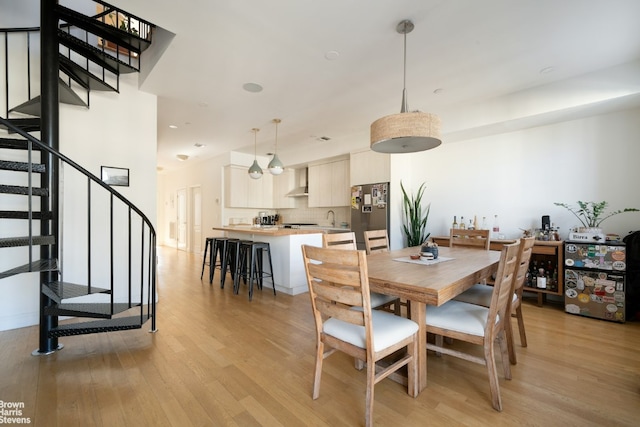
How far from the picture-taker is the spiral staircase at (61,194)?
2.09 meters

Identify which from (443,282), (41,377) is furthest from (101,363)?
(443,282)

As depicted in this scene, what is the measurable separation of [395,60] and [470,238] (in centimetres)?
217

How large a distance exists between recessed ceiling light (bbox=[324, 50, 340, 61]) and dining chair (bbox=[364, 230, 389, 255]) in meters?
1.78

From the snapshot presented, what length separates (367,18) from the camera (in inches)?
85.6

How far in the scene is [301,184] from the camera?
7.29 meters

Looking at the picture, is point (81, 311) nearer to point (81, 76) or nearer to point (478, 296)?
point (81, 76)

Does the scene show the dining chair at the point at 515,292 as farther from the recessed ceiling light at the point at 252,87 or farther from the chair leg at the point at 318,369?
the recessed ceiling light at the point at 252,87

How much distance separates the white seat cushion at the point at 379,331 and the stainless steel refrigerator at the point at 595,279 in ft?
8.89

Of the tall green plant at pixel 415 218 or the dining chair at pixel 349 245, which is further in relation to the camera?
the tall green plant at pixel 415 218

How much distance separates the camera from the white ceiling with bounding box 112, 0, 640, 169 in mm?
2104

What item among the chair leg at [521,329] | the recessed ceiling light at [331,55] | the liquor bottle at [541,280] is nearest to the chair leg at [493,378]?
the chair leg at [521,329]

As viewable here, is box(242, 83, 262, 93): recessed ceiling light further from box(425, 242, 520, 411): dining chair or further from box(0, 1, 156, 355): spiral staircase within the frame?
box(425, 242, 520, 411): dining chair

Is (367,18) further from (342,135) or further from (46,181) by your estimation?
(342,135)

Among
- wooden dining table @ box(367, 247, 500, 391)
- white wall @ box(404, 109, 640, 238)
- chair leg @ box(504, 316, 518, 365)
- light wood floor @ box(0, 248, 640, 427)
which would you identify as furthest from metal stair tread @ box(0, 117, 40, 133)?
white wall @ box(404, 109, 640, 238)
